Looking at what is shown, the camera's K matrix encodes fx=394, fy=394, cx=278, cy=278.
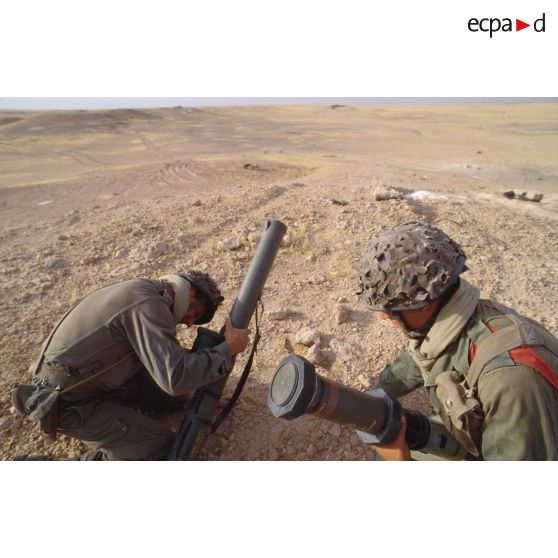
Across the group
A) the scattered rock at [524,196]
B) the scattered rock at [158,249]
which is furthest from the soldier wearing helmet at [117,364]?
the scattered rock at [524,196]

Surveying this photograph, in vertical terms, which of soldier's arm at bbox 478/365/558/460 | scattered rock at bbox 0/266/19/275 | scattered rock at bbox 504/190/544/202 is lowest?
soldier's arm at bbox 478/365/558/460

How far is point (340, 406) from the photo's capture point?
1699 millimetres

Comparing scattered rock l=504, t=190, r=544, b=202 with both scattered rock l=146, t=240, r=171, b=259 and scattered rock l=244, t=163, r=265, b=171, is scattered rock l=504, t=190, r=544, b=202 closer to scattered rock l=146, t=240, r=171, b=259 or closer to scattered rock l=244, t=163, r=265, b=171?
scattered rock l=244, t=163, r=265, b=171

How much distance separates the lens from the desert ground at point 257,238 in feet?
10.8

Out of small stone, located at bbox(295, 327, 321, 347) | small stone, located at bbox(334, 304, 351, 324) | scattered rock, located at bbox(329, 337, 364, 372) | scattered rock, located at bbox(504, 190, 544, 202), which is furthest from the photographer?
scattered rock, located at bbox(504, 190, 544, 202)

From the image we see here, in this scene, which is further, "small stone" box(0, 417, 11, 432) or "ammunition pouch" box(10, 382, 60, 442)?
"small stone" box(0, 417, 11, 432)

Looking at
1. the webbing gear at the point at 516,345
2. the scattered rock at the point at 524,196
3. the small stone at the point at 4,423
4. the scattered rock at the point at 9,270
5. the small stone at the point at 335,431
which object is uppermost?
the scattered rock at the point at 524,196

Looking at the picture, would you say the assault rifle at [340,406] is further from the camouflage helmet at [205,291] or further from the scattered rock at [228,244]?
the scattered rock at [228,244]

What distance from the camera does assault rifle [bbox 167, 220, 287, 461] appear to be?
2746mm

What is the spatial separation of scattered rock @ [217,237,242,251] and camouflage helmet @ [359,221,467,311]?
337 cm

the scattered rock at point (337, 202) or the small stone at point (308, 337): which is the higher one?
the scattered rock at point (337, 202)

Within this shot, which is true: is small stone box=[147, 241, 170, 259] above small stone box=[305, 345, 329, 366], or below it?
above

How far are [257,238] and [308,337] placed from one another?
2.12 metres

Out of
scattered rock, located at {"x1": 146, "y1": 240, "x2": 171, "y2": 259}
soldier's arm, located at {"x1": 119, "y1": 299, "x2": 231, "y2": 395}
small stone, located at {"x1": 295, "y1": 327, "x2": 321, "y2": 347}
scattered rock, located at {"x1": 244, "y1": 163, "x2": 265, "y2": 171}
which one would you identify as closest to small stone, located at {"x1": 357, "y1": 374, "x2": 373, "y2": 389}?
small stone, located at {"x1": 295, "y1": 327, "x2": 321, "y2": 347}
